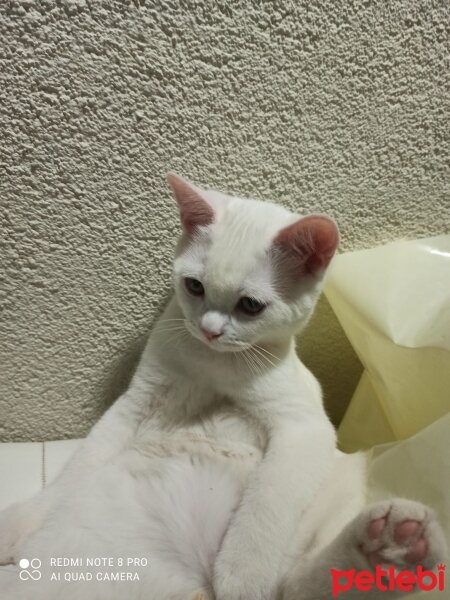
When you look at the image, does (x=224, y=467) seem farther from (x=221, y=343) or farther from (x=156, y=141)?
(x=156, y=141)

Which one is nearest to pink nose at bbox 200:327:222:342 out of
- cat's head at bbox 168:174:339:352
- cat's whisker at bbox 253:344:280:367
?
cat's head at bbox 168:174:339:352

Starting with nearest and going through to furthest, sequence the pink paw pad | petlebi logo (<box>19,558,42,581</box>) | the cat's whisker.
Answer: the pink paw pad, petlebi logo (<box>19,558,42,581</box>), the cat's whisker

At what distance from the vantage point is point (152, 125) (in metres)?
0.78

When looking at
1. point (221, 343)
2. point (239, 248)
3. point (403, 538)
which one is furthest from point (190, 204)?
point (403, 538)

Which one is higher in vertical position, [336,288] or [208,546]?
[336,288]

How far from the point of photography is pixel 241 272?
0.70 m

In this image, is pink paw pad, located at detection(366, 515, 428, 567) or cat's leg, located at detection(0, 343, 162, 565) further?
cat's leg, located at detection(0, 343, 162, 565)

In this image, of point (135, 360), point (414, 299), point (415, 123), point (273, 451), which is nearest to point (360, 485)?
point (273, 451)

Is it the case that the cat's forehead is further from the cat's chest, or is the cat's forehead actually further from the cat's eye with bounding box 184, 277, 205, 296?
the cat's chest

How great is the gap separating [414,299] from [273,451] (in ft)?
1.23

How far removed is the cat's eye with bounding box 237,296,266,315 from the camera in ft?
2.33

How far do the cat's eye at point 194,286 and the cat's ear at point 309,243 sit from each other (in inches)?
5.2

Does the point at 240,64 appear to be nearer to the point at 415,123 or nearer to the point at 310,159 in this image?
the point at 310,159

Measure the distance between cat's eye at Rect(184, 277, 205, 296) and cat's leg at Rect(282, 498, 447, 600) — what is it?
0.38 metres
